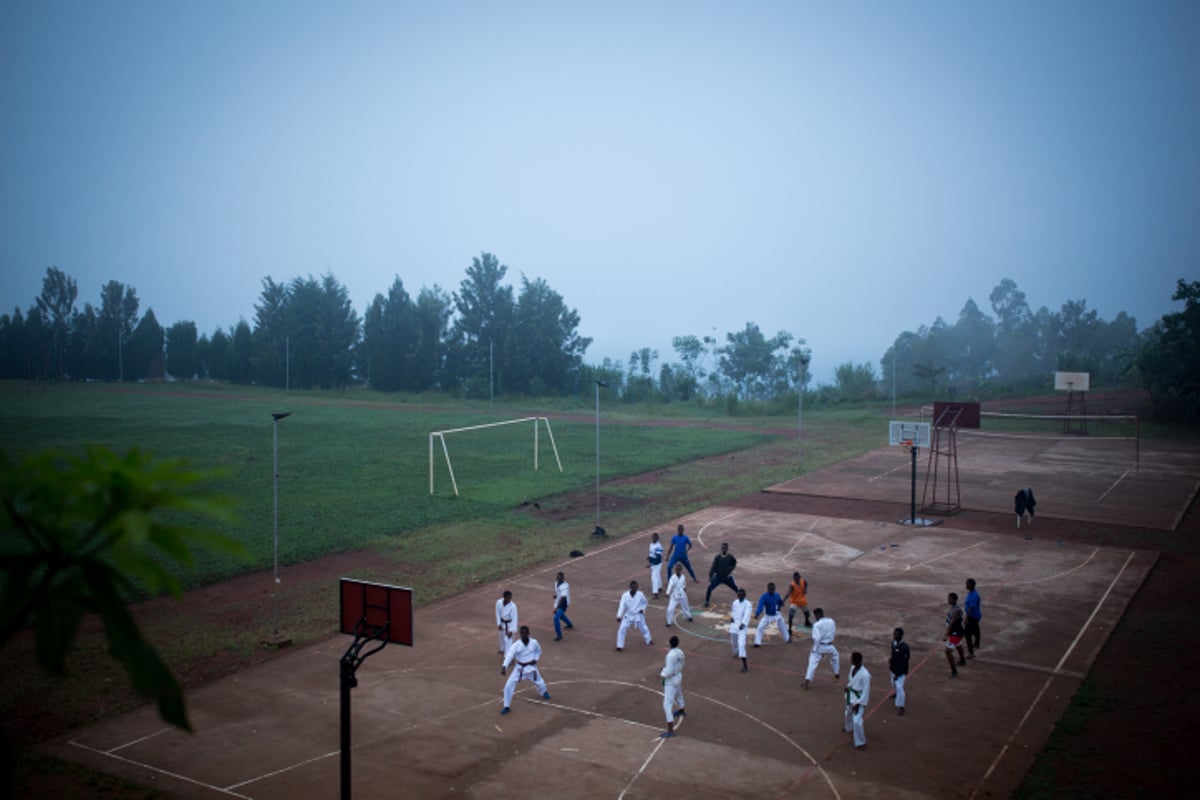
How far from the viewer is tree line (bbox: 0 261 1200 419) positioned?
89.1 m

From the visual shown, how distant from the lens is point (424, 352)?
324ft

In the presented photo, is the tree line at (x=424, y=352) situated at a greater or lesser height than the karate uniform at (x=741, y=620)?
greater

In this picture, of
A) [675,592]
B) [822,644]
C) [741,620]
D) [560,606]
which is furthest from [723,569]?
[822,644]

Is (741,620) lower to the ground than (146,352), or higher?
lower

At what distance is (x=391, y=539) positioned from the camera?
103 feet

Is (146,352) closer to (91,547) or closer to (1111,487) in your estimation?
(1111,487)

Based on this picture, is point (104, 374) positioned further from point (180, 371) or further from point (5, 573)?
point (5, 573)

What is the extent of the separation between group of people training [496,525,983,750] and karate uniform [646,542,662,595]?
0.03 metres

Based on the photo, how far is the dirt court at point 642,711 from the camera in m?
14.3

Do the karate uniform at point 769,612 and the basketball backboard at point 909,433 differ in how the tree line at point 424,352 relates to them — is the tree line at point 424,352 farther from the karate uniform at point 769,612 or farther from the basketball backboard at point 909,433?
the karate uniform at point 769,612

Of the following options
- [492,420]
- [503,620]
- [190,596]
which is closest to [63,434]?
[492,420]

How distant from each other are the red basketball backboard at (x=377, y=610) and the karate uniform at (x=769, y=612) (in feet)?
30.2

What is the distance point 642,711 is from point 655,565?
24.9 ft

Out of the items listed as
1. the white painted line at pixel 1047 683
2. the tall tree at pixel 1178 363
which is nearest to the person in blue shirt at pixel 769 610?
the white painted line at pixel 1047 683
